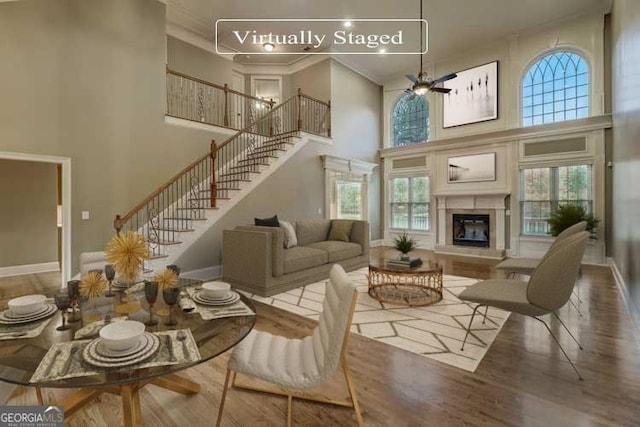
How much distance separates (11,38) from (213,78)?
384 cm

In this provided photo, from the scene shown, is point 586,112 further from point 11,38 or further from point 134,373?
point 11,38

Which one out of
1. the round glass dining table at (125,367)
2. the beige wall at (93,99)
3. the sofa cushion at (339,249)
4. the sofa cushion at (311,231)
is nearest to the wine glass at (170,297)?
the round glass dining table at (125,367)

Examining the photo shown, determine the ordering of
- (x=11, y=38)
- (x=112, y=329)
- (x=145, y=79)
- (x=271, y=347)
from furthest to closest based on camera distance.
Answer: (x=145, y=79) < (x=11, y=38) < (x=271, y=347) < (x=112, y=329)

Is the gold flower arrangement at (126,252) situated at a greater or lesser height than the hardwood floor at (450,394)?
greater

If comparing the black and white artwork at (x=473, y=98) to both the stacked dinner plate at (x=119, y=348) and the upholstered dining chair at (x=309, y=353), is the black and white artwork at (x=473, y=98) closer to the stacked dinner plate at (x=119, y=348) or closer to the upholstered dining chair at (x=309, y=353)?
the upholstered dining chair at (x=309, y=353)

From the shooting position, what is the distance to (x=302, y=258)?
14.4 ft

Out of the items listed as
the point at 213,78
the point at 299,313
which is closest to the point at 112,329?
the point at 299,313

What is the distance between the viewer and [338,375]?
2193mm

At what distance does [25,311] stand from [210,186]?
419cm

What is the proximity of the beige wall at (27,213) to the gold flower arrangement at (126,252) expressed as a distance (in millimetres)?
5887

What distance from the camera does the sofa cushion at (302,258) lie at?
13.8ft

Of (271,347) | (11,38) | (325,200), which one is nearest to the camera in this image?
(271,347)

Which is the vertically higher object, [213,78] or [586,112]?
[213,78]

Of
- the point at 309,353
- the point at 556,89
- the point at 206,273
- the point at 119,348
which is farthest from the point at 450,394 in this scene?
the point at 556,89
